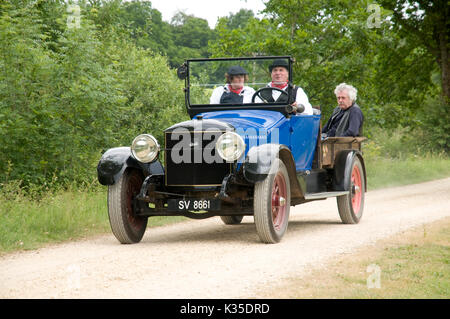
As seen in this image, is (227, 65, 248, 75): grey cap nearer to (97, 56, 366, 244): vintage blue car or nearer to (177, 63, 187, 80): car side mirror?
(97, 56, 366, 244): vintage blue car

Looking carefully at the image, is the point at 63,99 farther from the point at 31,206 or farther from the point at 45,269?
the point at 45,269

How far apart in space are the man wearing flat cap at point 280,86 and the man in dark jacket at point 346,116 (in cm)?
171

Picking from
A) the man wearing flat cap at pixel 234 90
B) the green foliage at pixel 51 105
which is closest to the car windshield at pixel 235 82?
the man wearing flat cap at pixel 234 90

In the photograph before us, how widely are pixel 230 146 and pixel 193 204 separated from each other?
2.56 ft

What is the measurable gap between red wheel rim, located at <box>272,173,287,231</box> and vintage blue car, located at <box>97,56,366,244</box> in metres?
0.01

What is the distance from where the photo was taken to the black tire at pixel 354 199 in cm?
1010

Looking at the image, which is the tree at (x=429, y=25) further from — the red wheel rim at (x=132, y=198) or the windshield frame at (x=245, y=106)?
the red wheel rim at (x=132, y=198)

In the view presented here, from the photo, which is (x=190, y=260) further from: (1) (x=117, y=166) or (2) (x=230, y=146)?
(1) (x=117, y=166)

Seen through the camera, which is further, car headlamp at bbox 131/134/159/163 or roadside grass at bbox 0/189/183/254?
roadside grass at bbox 0/189/183/254

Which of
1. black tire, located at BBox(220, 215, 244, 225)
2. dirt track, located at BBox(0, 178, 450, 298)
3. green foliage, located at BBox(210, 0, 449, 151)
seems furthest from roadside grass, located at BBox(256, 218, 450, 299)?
green foliage, located at BBox(210, 0, 449, 151)

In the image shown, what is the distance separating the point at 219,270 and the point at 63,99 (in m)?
6.98

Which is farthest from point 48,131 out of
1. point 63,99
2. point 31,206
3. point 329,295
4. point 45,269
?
point 329,295

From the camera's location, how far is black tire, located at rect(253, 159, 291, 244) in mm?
7716

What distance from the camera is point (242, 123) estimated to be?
841 centimetres
